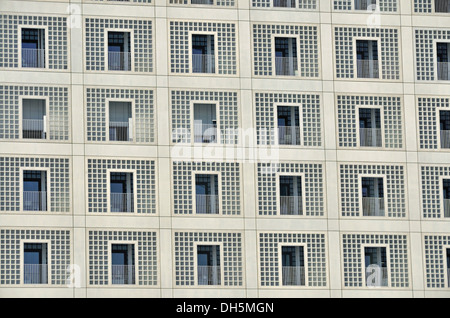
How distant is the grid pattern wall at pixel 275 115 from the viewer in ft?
184

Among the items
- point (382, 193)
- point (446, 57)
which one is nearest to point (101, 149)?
point (382, 193)

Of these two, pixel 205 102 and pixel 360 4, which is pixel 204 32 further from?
pixel 360 4

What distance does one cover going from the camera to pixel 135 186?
180 feet

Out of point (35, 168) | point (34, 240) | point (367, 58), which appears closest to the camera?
point (34, 240)

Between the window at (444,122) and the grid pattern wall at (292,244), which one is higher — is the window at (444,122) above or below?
above

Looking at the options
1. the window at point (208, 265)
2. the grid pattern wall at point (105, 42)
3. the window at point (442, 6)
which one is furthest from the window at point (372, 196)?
the grid pattern wall at point (105, 42)

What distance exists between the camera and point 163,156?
5503 cm

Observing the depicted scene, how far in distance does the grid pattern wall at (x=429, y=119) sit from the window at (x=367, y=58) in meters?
2.63

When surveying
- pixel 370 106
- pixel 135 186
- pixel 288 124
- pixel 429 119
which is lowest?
pixel 135 186

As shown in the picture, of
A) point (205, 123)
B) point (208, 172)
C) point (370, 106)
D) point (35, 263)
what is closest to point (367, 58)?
point (370, 106)

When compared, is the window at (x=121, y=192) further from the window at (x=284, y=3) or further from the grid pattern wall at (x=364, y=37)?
the grid pattern wall at (x=364, y=37)

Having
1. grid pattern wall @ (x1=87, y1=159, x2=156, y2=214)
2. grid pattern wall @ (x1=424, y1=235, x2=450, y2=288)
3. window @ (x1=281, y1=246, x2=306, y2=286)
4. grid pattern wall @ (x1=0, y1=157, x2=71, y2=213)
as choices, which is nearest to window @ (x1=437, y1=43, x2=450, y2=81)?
grid pattern wall @ (x1=424, y1=235, x2=450, y2=288)

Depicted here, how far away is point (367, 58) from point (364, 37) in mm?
1029
